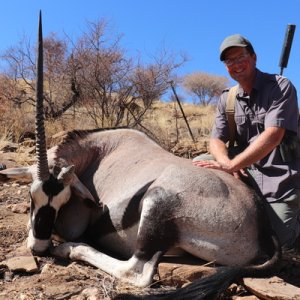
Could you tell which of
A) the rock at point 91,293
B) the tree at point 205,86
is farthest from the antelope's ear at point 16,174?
the tree at point 205,86

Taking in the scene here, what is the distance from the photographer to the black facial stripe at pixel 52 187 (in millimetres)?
3680

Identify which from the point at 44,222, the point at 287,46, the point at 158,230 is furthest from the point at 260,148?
the point at 287,46

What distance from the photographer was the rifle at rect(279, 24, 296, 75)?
615 centimetres

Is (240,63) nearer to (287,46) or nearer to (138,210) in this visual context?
(138,210)

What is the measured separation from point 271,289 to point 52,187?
1.79 metres

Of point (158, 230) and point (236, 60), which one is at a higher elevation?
point (236, 60)

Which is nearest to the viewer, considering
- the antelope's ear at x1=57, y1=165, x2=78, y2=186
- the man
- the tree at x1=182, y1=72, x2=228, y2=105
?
the man

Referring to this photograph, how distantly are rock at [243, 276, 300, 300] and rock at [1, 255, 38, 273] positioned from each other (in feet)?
4.84

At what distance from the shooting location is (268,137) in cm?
345

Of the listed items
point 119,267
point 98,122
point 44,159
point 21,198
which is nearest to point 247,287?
point 119,267

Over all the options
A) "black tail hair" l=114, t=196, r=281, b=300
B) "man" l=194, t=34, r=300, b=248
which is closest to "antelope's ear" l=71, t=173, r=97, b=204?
"man" l=194, t=34, r=300, b=248

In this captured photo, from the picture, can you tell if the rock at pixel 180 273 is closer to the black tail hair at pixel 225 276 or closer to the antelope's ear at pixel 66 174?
the black tail hair at pixel 225 276

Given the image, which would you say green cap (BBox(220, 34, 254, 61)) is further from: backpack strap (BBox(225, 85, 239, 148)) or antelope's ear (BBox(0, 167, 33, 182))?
→ antelope's ear (BBox(0, 167, 33, 182))

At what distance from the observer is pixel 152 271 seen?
3.14 metres
